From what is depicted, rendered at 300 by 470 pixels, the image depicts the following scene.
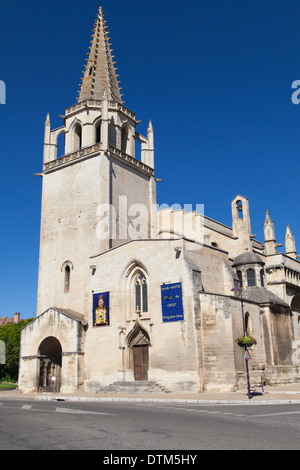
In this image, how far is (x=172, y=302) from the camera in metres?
25.9

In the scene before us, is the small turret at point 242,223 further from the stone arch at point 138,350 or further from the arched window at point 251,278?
the stone arch at point 138,350

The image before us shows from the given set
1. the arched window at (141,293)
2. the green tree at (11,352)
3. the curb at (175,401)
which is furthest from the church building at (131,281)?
the green tree at (11,352)

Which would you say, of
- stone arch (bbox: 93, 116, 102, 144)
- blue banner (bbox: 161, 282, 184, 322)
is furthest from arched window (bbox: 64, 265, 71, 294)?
stone arch (bbox: 93, 116, 102, 144)

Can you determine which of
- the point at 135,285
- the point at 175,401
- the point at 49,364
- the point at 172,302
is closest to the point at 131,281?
the point at 135,285

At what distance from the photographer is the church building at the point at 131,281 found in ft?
83.1

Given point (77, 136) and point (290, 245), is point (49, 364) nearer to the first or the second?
point (77, 136)

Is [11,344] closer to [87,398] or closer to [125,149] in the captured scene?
[125,149]

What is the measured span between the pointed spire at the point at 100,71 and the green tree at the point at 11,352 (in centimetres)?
3575

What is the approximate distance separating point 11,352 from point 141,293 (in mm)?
37491

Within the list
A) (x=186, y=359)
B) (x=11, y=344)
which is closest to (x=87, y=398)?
(x=186, y=359)

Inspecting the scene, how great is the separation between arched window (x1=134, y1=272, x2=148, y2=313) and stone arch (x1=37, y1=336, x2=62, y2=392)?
695 cm

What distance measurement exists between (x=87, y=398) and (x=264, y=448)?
55.4 feet

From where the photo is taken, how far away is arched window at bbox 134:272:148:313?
28.1m

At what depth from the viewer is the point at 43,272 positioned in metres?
34.8
